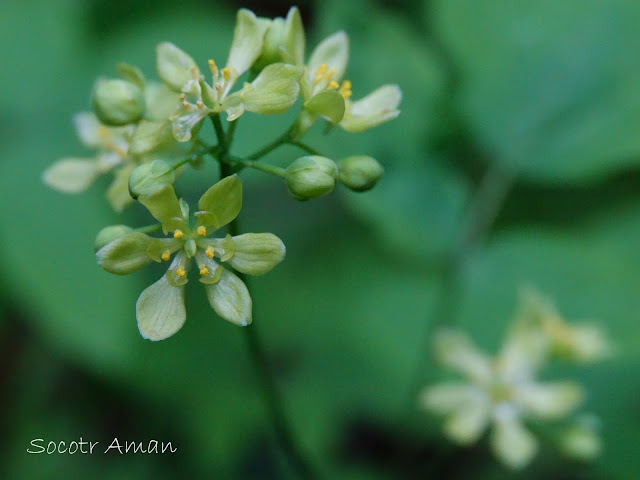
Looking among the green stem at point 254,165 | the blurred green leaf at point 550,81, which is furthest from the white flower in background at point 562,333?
the green stem at point 254,165

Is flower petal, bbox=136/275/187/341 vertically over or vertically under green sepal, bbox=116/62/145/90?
under

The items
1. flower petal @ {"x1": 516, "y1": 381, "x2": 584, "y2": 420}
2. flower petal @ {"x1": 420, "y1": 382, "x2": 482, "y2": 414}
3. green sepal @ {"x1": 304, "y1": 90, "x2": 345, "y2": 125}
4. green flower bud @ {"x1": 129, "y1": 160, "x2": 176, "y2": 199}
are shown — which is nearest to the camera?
green flower bud @ {"x1": 129, "y1": 160, "x2": 176, "y2": 199}

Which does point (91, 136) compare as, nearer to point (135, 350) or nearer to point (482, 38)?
point (135, 350)

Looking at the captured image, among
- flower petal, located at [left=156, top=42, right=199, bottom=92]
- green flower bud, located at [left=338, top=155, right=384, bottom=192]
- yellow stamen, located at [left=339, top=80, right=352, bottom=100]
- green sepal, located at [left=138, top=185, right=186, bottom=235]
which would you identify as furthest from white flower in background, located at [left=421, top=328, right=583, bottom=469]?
flower petal, located at [left=156, top=42, right=199, bottom=92]

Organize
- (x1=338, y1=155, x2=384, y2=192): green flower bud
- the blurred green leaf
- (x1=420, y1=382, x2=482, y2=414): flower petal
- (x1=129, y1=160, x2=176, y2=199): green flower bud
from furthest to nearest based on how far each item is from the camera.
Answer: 1. the blurred green leaf
2. (x1=420, y1=382, x2=482, y2=414): flower petal
3. (x1=338, y1=155, x2=384, y2=192): green flower bud
4. (x1=129, y1=160, x2=176, y2=199): green flower bud

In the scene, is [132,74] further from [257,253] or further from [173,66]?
[257,253]

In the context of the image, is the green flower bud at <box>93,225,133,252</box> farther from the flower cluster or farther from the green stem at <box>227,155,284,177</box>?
the flower cluster

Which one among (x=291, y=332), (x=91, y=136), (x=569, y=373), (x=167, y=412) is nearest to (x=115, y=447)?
(x=167, y=412)

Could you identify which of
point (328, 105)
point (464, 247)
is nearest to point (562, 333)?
point (464, 247)
